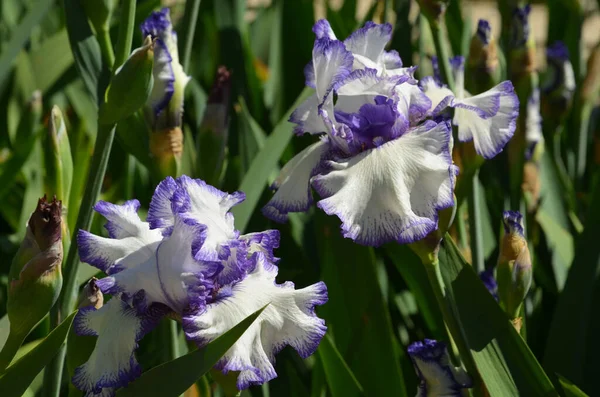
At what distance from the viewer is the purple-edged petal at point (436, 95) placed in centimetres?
68

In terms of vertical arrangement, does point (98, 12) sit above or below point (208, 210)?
above

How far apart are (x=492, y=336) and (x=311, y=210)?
0.43 m

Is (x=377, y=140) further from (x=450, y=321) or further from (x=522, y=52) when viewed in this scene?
(x=522, y=52)

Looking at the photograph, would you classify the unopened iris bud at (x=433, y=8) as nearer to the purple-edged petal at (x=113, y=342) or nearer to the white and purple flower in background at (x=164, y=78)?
the white and purple flower in background at (x=164, y=78)

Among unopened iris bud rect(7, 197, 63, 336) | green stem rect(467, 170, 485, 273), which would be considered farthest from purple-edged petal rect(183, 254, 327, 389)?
green stem rect(467, 170, 485, 273)

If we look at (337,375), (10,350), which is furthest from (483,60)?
(10,350)

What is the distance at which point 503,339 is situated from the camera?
736 millimetres

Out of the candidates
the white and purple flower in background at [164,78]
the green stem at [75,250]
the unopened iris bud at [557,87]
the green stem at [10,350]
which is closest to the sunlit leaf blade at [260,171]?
the white and purple flower in background at [164,78]

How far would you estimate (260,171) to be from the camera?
0.92m

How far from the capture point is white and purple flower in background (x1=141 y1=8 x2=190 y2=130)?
818mm

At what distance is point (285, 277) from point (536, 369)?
335mm

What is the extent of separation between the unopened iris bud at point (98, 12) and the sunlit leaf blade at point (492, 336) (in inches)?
16.3

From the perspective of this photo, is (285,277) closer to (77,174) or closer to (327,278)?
(327,278)

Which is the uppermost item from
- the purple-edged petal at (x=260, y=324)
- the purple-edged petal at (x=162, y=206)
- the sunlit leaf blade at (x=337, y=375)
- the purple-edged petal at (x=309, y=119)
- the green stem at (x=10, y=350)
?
the purple-edged petal at (x=309, y=119)
